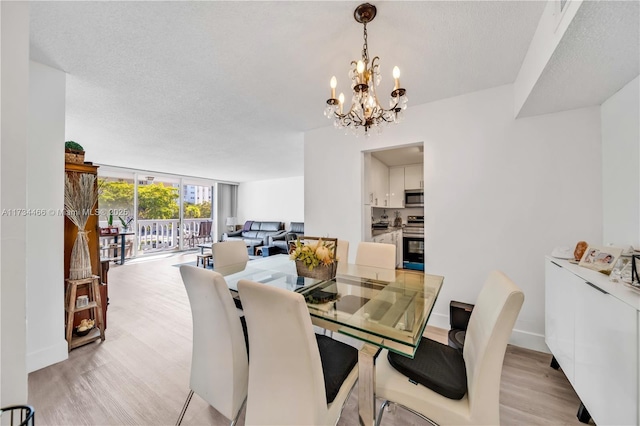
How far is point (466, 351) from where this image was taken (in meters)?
1.25

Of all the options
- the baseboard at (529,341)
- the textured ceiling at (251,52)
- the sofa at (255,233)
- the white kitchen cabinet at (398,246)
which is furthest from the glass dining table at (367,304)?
the sofa at (255,233)

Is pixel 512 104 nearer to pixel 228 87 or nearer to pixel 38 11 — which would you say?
pixel 228 87

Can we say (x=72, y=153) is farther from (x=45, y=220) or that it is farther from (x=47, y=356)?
(x=47, y=356)

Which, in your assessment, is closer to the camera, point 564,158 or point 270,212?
point 564,158

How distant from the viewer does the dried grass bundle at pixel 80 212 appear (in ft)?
7.08

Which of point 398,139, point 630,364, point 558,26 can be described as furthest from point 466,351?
point 398,139

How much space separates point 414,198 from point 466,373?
4190 mm

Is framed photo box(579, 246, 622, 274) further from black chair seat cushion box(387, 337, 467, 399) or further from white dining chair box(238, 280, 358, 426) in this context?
white dining chair box(238, 280, 358, 426)

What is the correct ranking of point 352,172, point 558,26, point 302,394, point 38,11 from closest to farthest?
1. point 302,394
2. point 558,26
3. point 38,11
4. point 352,172

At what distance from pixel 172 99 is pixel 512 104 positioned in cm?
346

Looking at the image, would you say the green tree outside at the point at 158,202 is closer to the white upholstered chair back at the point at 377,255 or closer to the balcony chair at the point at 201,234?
the balcony chair at the point at 201,234

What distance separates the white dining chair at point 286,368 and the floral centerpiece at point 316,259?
0.70 metres

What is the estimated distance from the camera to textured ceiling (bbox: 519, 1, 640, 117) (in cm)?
107

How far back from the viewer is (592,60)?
1.38 meters
